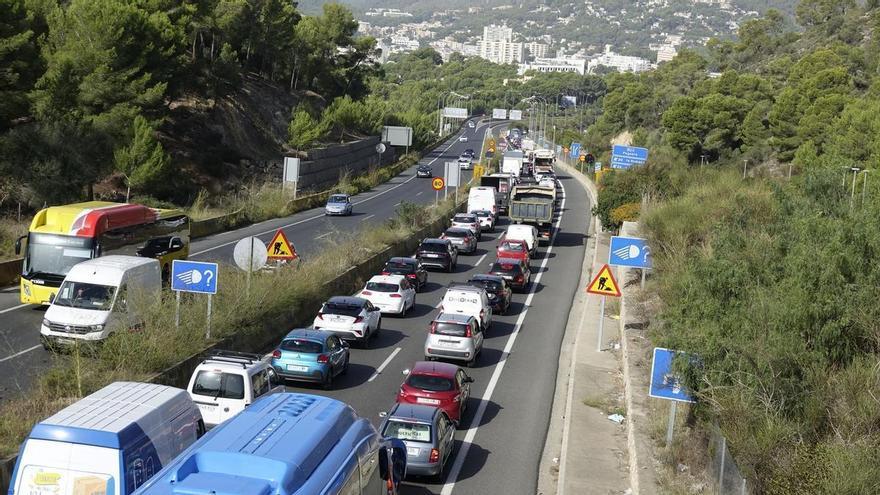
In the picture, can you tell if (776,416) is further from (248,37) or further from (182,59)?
(248,37)

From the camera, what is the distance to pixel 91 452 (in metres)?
10.2

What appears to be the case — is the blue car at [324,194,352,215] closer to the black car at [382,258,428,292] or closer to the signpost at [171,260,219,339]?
the black car at [382,258,428,292]

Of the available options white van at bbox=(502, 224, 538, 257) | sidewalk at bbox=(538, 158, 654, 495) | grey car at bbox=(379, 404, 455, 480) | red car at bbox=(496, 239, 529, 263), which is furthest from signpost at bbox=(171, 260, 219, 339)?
white van at bbox=(502, 224, 538, 257)

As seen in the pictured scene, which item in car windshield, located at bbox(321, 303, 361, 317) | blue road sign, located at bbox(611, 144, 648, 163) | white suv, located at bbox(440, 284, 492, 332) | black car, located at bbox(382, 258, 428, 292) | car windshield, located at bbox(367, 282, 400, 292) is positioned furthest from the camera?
blue road sign, located at bbox(611, 144, 648, 163)

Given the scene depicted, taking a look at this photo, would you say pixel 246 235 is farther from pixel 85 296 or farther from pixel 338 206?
pixel 85 296

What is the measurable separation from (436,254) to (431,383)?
2048 cm

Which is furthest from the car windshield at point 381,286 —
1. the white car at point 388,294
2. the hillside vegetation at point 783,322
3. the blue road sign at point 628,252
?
the hillside vegetation at point 783,322

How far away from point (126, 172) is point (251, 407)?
4046cm

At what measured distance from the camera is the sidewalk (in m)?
16.5

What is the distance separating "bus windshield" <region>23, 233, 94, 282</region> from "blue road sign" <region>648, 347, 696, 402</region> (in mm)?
15770

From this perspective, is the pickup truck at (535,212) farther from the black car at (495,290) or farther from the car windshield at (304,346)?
the car windshield at (304,346)

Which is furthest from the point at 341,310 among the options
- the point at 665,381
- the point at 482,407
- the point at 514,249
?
the point at 514,249

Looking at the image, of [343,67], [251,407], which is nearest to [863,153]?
[251,407]

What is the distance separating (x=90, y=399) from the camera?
1143cm
